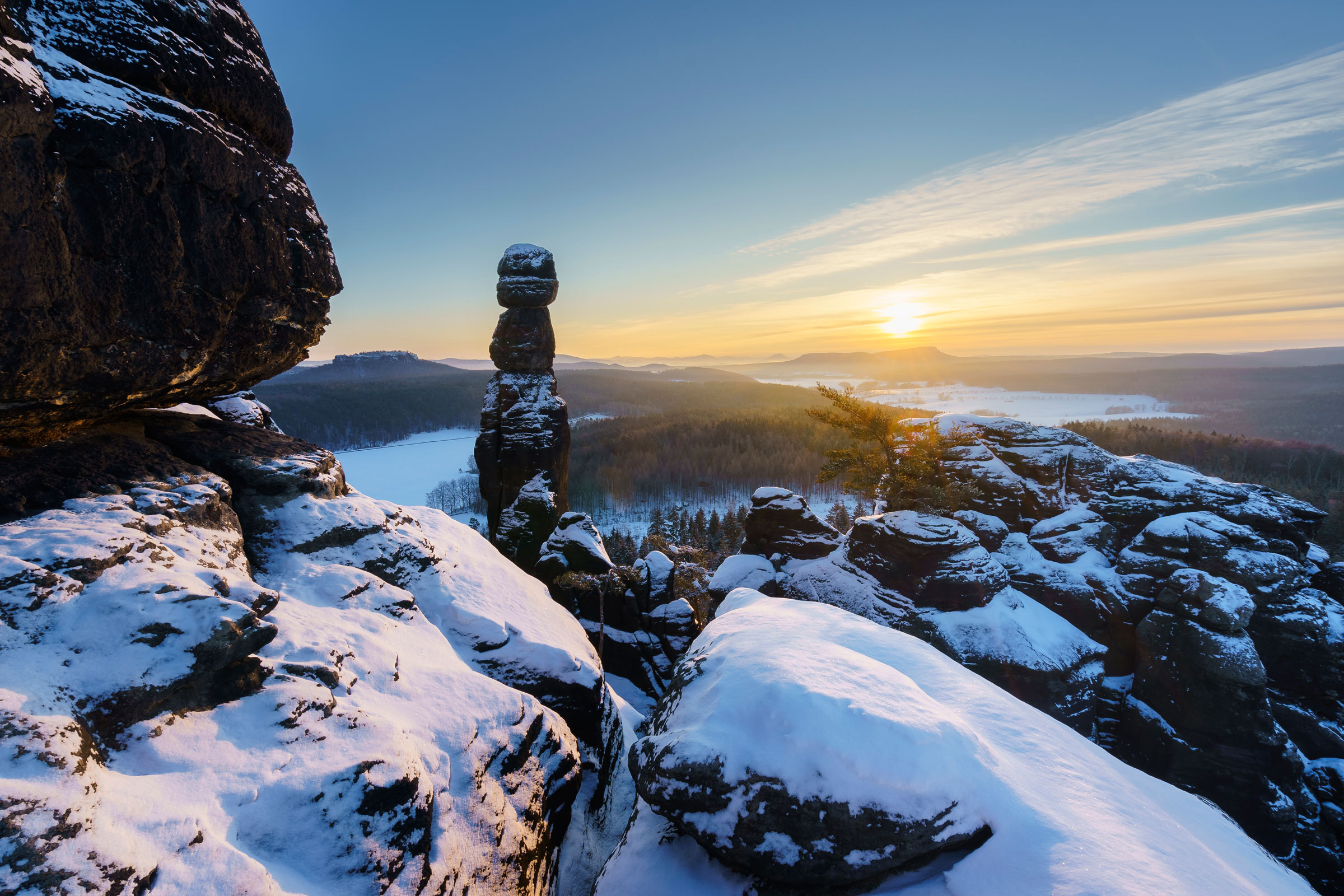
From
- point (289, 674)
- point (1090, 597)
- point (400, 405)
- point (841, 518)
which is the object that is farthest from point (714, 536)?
point (400, 405)

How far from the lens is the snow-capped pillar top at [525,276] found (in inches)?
878

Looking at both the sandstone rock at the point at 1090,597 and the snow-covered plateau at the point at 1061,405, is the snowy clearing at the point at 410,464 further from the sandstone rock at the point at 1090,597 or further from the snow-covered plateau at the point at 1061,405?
the snow-covered plateau at the point at 1061,405

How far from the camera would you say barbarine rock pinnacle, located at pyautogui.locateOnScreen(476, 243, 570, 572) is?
22.4 metres

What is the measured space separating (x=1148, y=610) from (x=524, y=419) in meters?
22.5

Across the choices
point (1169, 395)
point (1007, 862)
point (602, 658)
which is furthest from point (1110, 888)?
point (1169, 395)

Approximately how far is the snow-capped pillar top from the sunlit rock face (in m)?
16.1

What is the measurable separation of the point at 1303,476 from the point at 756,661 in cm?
8732

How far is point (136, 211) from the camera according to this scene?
4.87 metres

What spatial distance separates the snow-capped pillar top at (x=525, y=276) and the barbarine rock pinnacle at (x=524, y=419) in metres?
0.02

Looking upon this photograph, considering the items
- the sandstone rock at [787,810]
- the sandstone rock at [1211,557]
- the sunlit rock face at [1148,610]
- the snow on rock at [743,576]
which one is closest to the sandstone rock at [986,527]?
the sunlit rock face at [1148,610]

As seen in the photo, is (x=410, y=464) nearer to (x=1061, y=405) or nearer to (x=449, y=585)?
(x=449, y=585)

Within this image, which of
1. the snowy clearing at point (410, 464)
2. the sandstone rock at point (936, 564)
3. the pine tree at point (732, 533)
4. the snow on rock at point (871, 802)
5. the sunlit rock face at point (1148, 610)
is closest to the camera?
the snow on rock at point (871, 802)

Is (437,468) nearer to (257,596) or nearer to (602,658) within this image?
(602,658)

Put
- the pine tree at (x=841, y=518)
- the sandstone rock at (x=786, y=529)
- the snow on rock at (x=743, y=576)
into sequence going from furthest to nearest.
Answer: the pine tree at (x=841, y=518) < the sandstone rock at (x=786, y=529) < the snow on rock at (x=743, y=576)
